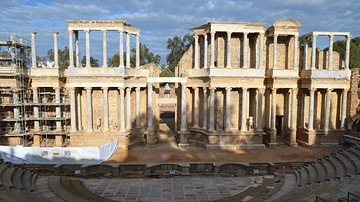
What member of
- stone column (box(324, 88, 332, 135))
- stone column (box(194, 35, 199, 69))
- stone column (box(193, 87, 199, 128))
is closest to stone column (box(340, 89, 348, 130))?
stone column (box(324, 88, 332, 135))

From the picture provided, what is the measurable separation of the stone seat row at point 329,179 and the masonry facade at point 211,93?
28.1 ft

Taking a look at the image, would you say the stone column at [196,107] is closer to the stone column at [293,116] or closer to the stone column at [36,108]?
the stone column at [293,116]

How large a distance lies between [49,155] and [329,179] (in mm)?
17633

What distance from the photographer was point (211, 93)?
1008 inches

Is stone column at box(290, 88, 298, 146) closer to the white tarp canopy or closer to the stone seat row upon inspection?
the stone seat row

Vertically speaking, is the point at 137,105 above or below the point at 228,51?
below

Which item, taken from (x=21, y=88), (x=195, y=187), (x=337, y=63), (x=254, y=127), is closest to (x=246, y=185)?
(x=195, y=187)

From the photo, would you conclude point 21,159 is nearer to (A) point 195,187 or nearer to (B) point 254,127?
(A) point 195,187

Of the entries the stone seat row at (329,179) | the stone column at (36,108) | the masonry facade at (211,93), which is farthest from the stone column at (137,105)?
the stone seat row at (329,179)

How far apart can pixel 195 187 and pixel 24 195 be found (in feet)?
27.6

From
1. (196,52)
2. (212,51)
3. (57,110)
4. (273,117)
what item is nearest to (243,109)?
(273,117)

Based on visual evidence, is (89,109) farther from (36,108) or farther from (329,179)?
(329,179)

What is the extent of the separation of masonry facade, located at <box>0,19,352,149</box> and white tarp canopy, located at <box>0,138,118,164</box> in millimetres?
4827

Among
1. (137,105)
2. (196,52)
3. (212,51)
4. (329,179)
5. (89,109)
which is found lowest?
(329,179)
